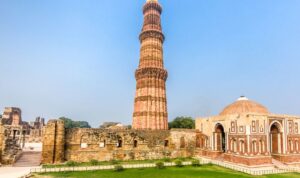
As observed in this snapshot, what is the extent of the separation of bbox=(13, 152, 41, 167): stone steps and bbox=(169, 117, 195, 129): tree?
30.9 metres

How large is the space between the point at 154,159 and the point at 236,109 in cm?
999

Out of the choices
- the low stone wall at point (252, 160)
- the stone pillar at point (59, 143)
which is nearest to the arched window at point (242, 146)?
the low stone wall at point (252, 160)

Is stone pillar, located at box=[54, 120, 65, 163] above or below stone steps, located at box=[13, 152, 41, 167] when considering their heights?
above

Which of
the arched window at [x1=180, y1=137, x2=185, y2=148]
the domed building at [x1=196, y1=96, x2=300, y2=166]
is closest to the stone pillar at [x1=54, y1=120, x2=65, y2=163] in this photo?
the arched window at [x1=180, y1=137, x2=185, y2=148]

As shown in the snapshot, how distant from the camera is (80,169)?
16.2 meters

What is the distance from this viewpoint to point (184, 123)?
4691cm

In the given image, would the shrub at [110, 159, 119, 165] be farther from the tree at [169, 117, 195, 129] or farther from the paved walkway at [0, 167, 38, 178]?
the tree at [169, 117, 195, 129]

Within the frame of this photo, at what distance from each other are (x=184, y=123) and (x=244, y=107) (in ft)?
79.5

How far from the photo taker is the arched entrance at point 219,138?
23281 millimetres

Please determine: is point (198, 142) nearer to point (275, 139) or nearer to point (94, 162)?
point (275, 139)

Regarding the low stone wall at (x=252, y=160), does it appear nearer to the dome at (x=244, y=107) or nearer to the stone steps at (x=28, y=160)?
the dome at (x=244, y=107)

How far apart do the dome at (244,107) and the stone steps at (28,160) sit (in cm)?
1903

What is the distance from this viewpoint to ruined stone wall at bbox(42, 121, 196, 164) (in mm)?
19156

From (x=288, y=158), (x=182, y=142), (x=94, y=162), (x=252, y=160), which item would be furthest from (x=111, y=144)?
(x=288, y=158)
